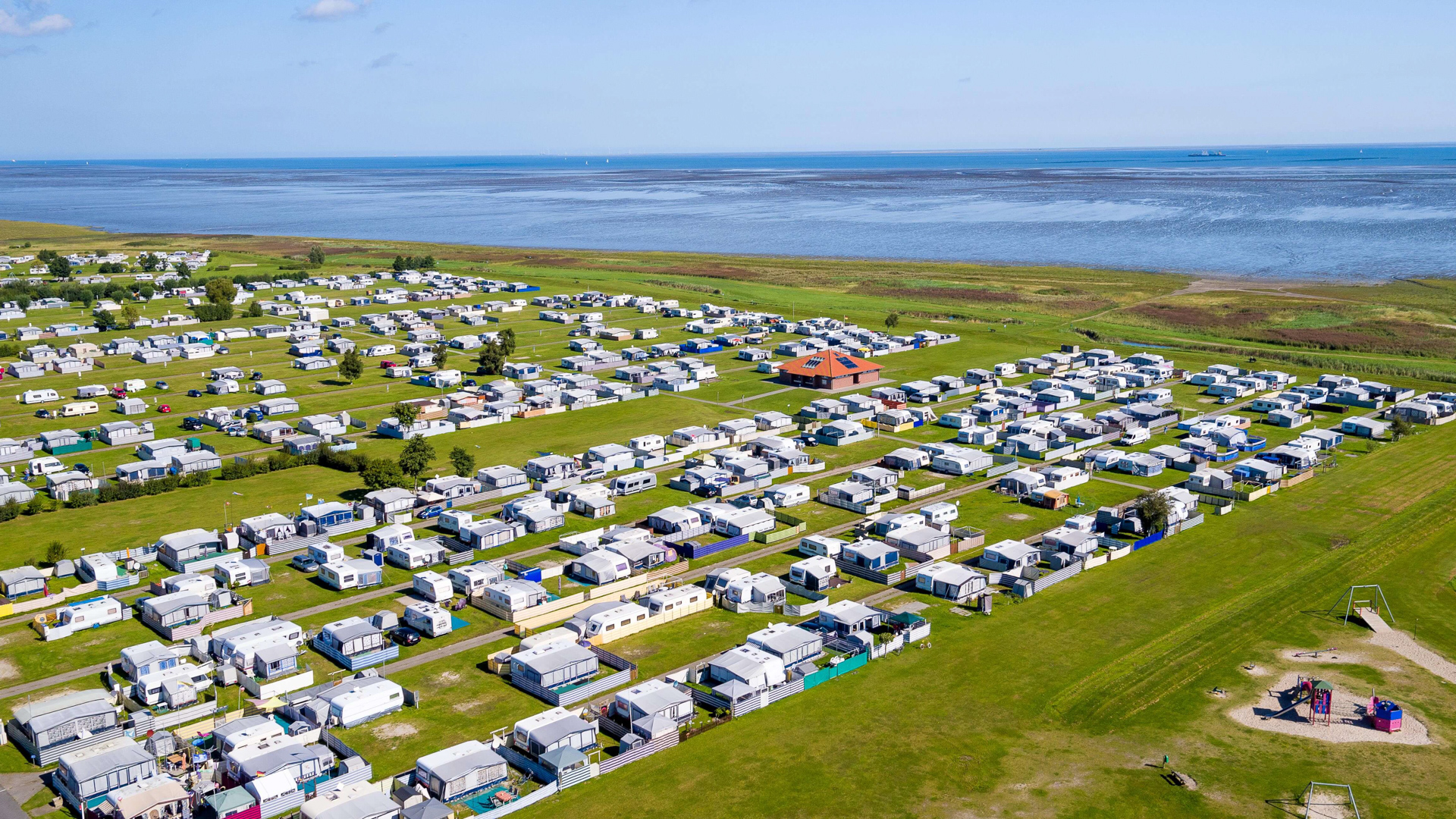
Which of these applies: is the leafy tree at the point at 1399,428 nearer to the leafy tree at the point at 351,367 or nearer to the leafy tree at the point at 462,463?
the leafy tree at the point at 462,463

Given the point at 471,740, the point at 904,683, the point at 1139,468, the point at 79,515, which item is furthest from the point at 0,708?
the point at 1139,468

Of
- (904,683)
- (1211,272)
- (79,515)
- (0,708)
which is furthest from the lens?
(1211,272)

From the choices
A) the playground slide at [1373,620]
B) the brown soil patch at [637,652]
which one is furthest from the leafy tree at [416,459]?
the playground slide at [1373,620]

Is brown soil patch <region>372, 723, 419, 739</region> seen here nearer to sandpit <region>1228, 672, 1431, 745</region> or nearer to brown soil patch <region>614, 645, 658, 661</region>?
brown soil patch <region>614, 645, 658, 661</region>

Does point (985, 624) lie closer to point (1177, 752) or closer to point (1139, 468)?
point (1177, 752)

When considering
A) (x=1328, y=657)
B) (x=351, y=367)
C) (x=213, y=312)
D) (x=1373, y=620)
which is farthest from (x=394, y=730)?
(x=213, y=312)

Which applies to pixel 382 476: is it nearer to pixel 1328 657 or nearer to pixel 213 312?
pixel 1328 657
